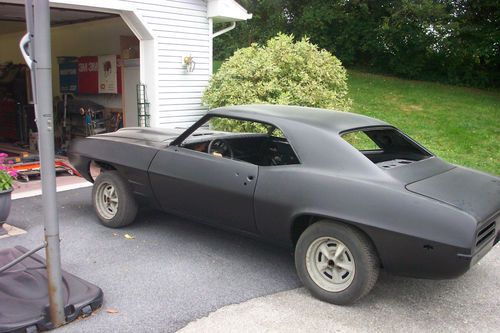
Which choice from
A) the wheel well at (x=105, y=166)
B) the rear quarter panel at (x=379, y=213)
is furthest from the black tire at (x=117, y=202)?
the rear quarter panel at (x=379, y=213)

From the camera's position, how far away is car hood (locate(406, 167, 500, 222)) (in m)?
3.31

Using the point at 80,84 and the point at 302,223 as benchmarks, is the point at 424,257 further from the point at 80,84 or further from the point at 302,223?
the point at 80,84

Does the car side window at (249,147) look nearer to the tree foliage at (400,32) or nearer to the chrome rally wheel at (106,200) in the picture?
the chrome rally wheel at (106,200)

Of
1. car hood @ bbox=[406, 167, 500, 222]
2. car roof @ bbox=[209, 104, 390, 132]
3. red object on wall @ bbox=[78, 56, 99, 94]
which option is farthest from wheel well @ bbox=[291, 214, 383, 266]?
red object on wall @ bbox=[78, 56, 99, 94]

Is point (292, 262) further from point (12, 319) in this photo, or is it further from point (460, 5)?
point (460, 5)

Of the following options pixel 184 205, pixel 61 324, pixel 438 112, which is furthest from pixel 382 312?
pixel 438 112

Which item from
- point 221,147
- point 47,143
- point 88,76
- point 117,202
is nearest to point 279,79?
point 221,147

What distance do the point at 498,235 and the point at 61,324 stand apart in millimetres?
3389

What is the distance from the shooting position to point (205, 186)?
4242mm

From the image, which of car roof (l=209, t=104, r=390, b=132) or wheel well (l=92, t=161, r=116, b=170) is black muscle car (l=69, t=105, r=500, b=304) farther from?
wheel well (l=92, t=161, r=116, b=170)

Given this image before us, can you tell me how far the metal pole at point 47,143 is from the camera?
292cm

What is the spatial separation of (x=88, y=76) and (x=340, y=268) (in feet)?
30.6

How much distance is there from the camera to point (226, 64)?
31.5ft

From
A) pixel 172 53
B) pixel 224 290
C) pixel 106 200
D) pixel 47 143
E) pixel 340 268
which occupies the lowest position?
pixel 224 290
